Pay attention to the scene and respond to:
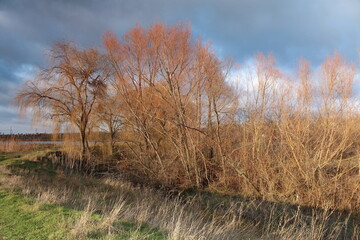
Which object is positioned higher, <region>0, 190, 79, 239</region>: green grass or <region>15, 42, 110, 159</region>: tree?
<region>15, 42, 110, 159</region>: tree

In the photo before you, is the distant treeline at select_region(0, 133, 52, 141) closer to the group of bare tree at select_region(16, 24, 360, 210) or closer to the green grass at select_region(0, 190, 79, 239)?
the group of bare tree at select_region(16, 24, 360, 210)

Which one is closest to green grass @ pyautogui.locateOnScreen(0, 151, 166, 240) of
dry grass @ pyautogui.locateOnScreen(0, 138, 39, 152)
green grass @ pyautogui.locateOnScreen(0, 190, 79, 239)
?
green grass @ pyautogui.locateOnScreen(0, 190, 79, 239)

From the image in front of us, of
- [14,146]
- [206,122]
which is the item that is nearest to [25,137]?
[14,146]

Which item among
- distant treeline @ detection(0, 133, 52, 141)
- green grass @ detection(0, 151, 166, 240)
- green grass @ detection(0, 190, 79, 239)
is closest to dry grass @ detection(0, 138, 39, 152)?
distant treeline @ detection(0, 133, 52, 141)

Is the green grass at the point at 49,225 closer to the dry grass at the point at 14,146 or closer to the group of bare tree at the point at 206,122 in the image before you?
the group of bare tree at the point at 206,122

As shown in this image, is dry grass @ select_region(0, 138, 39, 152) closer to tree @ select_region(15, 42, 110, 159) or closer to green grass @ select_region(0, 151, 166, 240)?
tree @ select_region(15, 42, 110, 159)

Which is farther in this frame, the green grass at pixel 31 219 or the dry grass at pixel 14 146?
the dry grass at pixel 14 146

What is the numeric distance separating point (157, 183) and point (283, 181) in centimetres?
601

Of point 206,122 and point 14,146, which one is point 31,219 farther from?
point 14,146

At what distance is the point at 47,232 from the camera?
13.3ft

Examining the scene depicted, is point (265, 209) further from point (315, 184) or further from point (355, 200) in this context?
point (355, 200)

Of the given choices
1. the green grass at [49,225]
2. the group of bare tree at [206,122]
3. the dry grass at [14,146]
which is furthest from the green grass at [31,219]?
the dry grass at [14,146]

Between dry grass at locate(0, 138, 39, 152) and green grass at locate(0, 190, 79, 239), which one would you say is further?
dry grass at locate(0, 138, 39, 152)

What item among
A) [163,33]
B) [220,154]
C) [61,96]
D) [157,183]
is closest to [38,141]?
[61,96]
